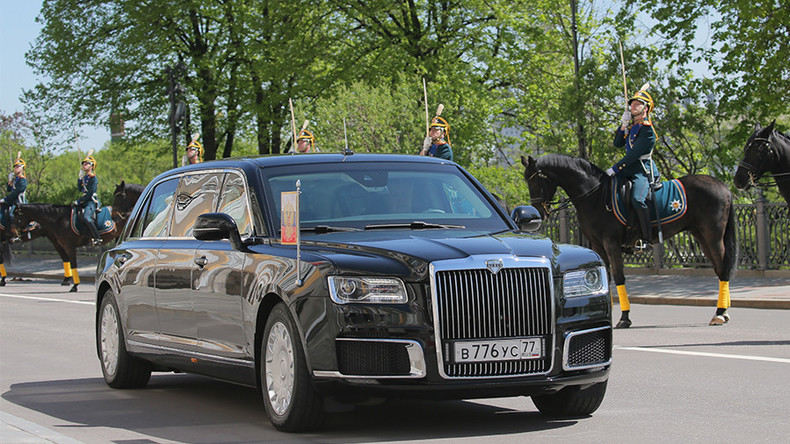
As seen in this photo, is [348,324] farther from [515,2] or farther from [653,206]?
[515,2]

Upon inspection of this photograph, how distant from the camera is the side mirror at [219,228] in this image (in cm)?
898

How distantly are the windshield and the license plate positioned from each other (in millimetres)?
1338

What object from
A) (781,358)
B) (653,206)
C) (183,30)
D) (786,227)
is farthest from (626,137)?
(183,30)

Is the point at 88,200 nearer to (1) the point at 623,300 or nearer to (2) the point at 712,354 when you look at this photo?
(1) the point at 623,300

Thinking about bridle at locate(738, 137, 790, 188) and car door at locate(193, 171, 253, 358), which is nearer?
car door at locate(193, 171, 253, 358)

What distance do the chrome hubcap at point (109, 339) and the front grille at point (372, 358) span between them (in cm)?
394

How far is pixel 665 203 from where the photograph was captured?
17625 millimetres

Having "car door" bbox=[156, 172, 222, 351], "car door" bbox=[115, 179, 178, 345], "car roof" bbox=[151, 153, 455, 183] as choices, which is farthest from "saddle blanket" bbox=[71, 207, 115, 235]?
"car roof" bbox=[151, 153, 455, 183]

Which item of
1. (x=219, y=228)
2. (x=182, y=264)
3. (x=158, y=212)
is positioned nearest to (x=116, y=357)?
(x=158, y=212)

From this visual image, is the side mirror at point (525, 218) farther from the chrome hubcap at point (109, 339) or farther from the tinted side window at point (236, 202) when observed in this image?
the chrome hubcap at point (109, 339)

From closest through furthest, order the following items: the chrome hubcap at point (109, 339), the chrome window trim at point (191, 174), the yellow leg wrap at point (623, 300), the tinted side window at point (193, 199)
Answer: the chrome window trim at point (191, 174)
the tinted side window at point (193, 199)
the chrome hubcap at point (109, 339)
the yellow leg wrap at point (623, 300)

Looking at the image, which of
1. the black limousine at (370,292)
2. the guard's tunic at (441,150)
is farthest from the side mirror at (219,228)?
the guard's tunic at (441,150)

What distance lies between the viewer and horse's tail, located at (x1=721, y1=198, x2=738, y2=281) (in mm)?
17406

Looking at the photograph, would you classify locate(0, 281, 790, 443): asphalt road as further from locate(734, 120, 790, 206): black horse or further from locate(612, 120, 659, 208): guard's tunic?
locate(734, 120, 790, 206): black horse
